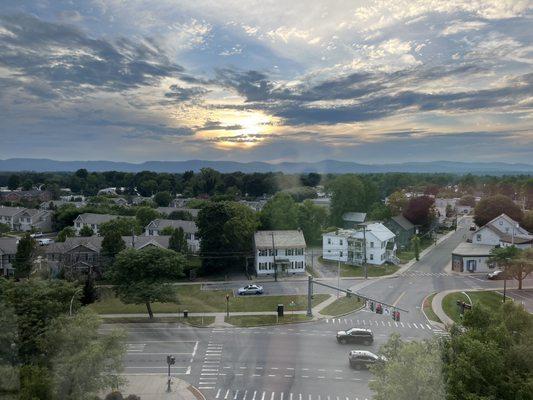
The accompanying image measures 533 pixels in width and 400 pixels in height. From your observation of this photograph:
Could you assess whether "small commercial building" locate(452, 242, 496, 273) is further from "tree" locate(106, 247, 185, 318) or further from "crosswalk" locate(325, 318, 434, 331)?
"tree" locate(106, 247, 185, 318)

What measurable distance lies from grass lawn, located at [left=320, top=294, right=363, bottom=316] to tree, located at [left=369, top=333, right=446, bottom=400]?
19.7 metres

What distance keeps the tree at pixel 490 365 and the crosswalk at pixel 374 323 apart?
14313mm

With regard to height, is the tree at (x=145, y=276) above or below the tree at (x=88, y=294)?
above

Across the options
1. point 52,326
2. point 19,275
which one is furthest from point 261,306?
point 19,275

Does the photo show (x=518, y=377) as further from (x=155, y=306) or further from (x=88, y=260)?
(x=88, y=260)

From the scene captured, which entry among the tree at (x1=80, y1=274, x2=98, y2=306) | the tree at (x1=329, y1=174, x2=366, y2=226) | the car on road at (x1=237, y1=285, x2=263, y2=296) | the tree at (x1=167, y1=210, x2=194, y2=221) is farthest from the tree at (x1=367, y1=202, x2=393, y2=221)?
the tree at (x1=80, y1=274, x2=98, y2=306)

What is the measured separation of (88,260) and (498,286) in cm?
4370

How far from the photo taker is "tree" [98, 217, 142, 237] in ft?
184

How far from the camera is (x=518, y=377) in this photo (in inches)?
590

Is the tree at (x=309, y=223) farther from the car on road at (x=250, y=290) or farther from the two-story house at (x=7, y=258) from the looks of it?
the two-story house at (x=7, y=258)

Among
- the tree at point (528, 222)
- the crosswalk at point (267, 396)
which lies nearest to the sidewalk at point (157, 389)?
the crosswalk at point (267, 396)

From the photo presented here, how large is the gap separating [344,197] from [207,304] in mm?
41199

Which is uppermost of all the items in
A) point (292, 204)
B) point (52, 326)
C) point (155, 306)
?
point (292, 204)

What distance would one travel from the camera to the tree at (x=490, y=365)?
1479 centimetres
